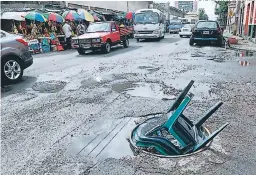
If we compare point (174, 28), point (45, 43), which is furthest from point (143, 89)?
point (174, 28)

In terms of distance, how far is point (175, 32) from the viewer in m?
42.7

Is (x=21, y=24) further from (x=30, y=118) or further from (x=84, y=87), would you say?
(x=30, y=118)

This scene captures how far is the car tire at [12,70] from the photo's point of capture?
24.5 feet

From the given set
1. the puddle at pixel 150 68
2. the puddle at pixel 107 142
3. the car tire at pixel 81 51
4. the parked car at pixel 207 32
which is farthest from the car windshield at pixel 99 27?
the puddle at pixel 107 142

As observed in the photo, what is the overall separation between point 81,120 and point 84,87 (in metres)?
2.43

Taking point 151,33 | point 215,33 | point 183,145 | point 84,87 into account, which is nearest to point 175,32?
point 151,33

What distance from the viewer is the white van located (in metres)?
22.9

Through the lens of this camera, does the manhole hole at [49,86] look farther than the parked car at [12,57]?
No

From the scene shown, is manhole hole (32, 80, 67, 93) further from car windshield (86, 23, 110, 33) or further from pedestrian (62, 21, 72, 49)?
pedestrian (62, 21, 72, 49)

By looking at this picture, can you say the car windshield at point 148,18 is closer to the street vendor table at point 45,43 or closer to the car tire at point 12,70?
the street vendor table at point 45,43

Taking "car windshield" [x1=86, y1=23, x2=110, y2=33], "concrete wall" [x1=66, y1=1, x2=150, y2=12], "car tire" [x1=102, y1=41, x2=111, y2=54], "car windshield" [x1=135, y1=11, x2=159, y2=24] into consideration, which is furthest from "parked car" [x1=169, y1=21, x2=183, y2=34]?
"car tire" [x1=102, y1=41, x2=111, y2=54]

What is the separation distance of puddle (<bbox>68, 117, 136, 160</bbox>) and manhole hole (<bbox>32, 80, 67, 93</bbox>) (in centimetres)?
280

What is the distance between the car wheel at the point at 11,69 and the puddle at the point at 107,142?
424cm

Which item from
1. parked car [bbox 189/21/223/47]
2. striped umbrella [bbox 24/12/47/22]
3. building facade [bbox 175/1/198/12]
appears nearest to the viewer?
striped umbrella [bbox 24/12/47/22]
